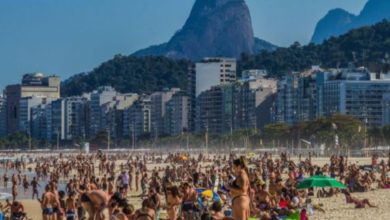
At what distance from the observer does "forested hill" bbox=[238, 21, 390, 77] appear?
6117 inches

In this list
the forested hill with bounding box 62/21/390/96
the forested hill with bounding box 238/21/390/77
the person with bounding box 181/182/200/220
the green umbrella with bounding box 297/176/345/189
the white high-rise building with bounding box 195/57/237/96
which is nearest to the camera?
the person with bounding box 181/182/200/220

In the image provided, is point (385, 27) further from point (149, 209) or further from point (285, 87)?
point (149, 209)

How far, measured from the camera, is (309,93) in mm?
121500

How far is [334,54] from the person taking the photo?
531 ft

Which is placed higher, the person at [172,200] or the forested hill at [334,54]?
the forested hill at [334,54]

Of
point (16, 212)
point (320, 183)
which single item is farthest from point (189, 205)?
point (320, 183)

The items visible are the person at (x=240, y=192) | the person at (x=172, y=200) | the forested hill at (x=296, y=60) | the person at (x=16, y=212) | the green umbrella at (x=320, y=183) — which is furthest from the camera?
the forested hill at (x=296, y=60)

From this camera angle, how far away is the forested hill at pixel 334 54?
155375 millimetres

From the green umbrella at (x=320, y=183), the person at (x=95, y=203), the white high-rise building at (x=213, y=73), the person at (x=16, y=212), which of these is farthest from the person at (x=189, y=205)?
the white high-rise building at (x=213, y=73)

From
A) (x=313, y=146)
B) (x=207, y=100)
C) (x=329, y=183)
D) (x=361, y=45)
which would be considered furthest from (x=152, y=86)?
(x=329, y=183)

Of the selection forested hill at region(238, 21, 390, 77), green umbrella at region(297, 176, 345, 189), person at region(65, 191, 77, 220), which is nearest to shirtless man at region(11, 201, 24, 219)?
person at region(65, 191, 77, 220)

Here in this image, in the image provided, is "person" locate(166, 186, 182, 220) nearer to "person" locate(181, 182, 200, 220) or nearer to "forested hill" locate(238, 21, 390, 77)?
"person" locate(181, 182, 200, 220)

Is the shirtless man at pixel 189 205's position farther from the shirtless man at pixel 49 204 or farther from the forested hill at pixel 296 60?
the forested hill at pixel 296 60

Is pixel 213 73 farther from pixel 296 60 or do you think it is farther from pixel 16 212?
pixel 16 212
